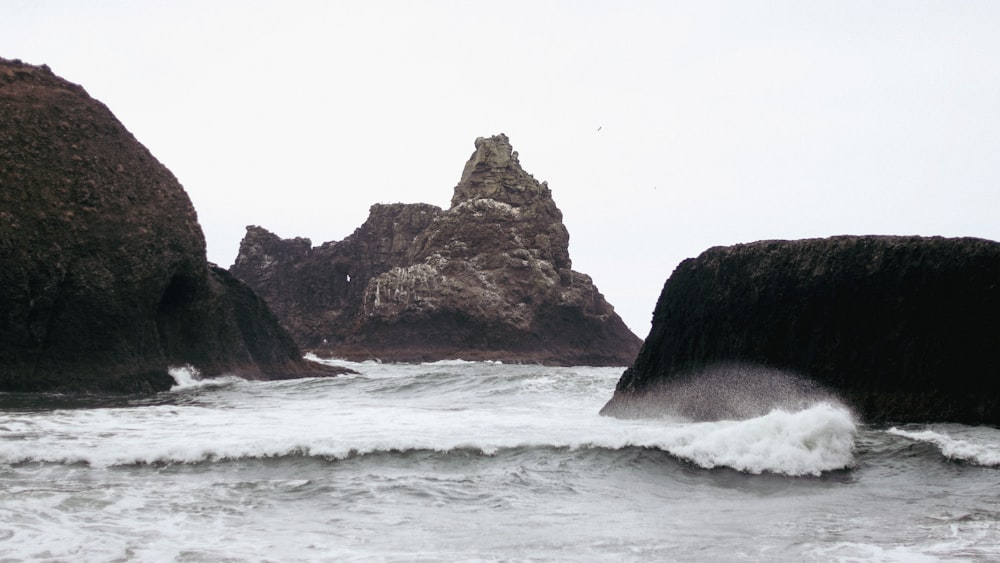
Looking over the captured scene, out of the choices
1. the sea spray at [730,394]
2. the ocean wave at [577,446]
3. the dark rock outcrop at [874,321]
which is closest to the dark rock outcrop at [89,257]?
the ocean wave at [577,446]

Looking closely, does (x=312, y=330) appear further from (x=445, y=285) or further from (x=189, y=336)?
(x=189, y=336)

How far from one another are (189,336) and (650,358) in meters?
16.4

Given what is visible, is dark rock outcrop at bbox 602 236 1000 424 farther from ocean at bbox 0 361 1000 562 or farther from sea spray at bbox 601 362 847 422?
ocean at bbox 0 361 1000 562

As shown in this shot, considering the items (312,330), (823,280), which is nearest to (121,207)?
(823,280)

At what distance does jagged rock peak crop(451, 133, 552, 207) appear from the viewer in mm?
78188

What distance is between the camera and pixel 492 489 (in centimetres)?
Result: 989

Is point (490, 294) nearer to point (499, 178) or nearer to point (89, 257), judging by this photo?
point (499, 178)

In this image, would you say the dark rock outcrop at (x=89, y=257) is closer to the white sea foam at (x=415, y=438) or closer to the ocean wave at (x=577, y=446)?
the white sea foam at (x=415, y=438)

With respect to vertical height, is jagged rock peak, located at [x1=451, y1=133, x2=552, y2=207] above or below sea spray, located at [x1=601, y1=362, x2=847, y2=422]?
above

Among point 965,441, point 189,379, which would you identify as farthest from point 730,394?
point 189,379

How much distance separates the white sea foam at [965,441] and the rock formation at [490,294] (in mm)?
55198

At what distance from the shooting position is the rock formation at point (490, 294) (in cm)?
7069

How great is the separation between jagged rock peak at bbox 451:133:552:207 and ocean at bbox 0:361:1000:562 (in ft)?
207

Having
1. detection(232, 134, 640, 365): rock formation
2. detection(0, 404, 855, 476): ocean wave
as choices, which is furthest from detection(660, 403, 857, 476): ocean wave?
detection(232, 134, 640, 365): rock formation
